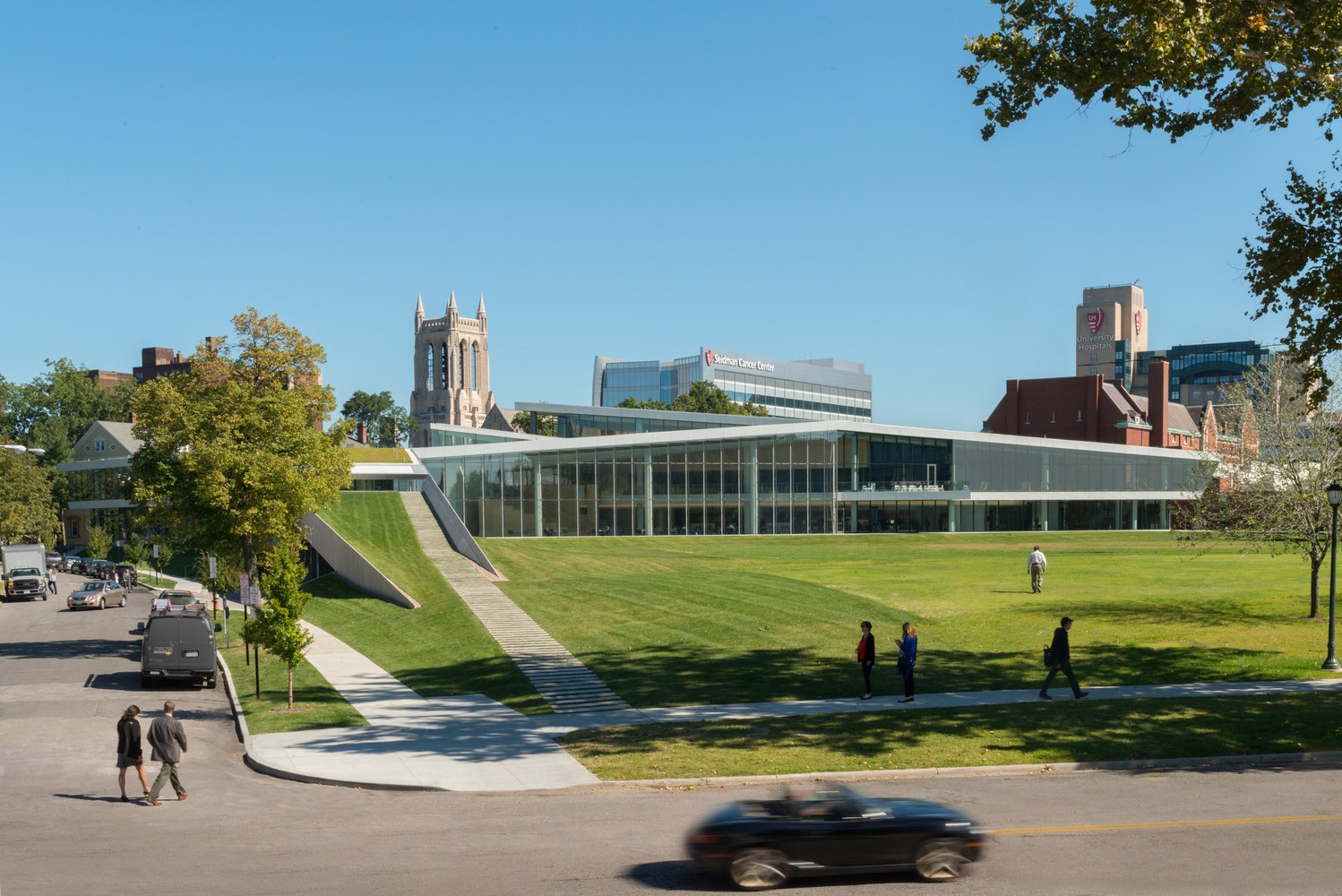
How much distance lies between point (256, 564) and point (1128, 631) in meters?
29.8

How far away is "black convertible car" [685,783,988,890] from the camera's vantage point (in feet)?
41.2

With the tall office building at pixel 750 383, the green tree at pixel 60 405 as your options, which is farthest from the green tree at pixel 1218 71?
the tall office building at pixel 750 383

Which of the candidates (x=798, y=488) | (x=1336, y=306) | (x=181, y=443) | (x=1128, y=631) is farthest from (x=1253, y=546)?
(x=181, y=443)

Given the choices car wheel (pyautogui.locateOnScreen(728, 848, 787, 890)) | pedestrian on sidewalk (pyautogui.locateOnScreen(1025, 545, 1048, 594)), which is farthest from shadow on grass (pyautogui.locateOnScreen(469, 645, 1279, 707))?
car wheel (pyautogui.locateOnScreen(728, 848, 787, 890))

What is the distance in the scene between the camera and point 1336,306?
23141mm

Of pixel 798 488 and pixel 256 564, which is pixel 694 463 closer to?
pixel 798 488

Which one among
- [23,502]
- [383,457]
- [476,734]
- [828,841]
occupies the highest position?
[383,457]

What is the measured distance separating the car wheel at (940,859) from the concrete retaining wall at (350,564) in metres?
32.9

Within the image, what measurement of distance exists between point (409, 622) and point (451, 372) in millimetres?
150262

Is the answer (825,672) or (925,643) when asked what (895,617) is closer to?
(925,643)

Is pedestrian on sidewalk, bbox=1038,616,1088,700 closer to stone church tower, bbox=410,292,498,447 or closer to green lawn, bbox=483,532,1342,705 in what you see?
green lawn, bbox=483,532,1342,705

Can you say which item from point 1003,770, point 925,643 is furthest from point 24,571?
point 1003,770

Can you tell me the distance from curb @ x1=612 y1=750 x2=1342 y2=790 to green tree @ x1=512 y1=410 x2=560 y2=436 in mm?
72494

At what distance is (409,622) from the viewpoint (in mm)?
40594
